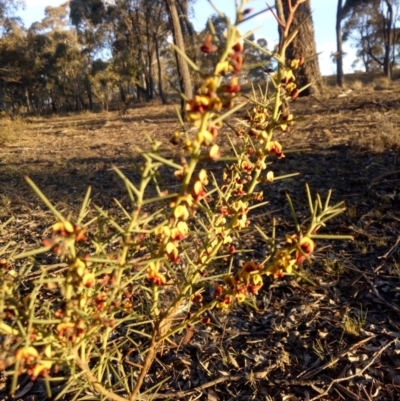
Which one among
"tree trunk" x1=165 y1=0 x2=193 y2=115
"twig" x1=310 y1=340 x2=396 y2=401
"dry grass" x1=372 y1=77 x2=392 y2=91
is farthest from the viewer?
"dry grass" x1=372 y1=77 x2=392 y2=91

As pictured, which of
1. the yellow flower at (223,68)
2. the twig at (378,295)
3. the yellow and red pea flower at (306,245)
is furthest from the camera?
the twig at (378,295)

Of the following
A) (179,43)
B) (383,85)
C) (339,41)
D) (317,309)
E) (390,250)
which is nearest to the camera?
(317,309)

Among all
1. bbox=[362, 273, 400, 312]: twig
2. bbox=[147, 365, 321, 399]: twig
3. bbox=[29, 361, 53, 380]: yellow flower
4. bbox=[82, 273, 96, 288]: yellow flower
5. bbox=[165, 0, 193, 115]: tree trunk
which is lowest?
bbox=[147, 365, 321, 399]: twig

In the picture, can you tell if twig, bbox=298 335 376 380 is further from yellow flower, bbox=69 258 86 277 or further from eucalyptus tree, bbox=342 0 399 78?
eucalyptus tree, bbox=342 0 399 78

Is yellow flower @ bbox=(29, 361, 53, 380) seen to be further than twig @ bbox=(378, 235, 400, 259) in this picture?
No

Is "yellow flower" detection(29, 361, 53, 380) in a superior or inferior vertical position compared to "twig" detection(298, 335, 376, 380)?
superior

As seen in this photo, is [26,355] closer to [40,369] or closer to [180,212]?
[40,369]

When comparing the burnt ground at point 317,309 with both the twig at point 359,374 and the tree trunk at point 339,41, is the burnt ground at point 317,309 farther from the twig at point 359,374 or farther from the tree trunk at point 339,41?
the tree trunk at point 339,41

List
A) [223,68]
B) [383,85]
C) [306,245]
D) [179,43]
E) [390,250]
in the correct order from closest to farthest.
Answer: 1. [223,68]
2. [306,245]
3. [390,250]
4. [179,43]
5. [383,85]

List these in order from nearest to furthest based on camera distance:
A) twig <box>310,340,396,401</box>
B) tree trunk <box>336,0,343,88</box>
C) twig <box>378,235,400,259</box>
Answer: twig <box>310,340,396,401</box>, twig <box>378,235,400,259</box>, tree trunk <box>336,0,343,88</box>

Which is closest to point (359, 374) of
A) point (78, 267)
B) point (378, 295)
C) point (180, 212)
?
point (378, 295)

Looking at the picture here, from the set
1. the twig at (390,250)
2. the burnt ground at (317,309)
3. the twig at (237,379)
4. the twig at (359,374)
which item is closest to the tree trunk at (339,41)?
the burnt ground at (317,309)

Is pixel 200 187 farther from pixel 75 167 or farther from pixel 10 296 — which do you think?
pixel 75 167

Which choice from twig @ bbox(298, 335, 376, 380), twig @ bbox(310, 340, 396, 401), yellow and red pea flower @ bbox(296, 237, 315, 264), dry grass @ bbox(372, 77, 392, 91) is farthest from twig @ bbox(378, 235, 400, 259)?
dry grass @ bbox(372, 77, 392, 91)
